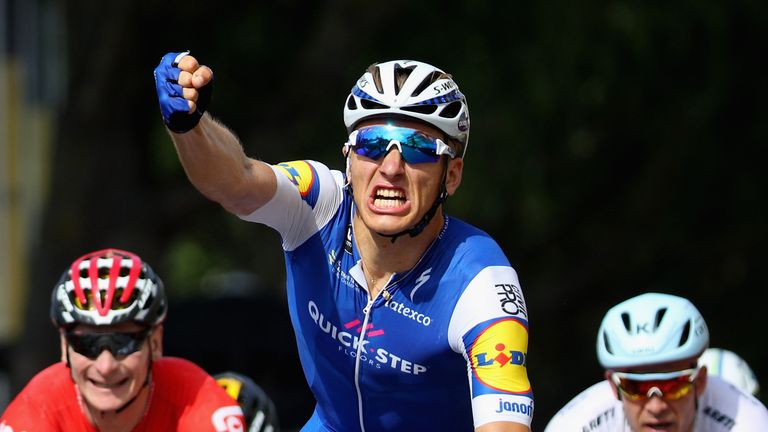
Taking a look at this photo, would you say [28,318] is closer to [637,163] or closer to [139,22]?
[139,22]

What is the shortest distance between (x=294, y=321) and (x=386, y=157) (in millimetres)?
847

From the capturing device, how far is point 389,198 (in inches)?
205

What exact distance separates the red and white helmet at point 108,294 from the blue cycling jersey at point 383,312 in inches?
26.0

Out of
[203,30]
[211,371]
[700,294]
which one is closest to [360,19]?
[203,30]

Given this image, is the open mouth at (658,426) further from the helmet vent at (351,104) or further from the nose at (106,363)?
the nose at (106,363)

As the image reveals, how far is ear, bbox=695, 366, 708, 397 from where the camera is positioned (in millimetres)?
5828

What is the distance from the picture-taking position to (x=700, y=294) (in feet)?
44.2

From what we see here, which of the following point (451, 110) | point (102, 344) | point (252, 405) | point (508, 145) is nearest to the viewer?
point (451, 110)

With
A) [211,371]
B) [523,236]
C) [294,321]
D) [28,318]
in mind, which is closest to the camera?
[294,321]

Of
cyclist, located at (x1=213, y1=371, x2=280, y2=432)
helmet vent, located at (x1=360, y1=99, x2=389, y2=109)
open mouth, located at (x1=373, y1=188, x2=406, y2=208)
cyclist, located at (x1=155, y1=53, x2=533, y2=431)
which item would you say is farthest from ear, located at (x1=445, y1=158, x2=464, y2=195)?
cyclist, located at (x1=213, y1=371, x2=280, y2=432)

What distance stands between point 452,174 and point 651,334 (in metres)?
1.10

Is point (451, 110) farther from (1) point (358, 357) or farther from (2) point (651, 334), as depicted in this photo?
(2) point (651, 334)

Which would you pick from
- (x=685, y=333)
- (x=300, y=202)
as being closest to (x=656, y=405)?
(x=685, y=333)

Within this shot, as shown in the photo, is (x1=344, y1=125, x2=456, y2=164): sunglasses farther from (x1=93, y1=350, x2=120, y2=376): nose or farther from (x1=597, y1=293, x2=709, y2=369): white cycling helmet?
(x1=93, y1=350, x2=120, y2=376): nose
